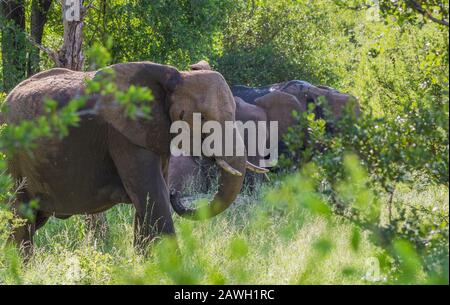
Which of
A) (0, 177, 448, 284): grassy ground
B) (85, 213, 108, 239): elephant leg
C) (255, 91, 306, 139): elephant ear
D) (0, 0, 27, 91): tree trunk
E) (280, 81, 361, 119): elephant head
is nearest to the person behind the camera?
(0, 177, 448, 284): grassy ground

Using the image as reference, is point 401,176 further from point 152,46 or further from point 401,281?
point 152,46

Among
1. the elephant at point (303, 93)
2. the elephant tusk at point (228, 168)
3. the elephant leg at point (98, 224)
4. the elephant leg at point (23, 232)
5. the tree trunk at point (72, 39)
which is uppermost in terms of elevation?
the tree trunk at point (72, 39)

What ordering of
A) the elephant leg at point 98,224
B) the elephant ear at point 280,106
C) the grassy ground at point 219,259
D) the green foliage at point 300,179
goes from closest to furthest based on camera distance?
the green foliage at point 300,179, the grassy ground at point 219,259, the elephant leg at point 98,224, the elephant ear at point 280,106

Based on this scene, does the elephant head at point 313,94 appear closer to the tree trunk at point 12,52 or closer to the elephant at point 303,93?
the elephant at point 303,93

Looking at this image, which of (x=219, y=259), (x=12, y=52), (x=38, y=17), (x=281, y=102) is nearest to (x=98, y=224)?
(x=219, y=259)

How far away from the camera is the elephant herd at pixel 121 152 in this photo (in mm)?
8469

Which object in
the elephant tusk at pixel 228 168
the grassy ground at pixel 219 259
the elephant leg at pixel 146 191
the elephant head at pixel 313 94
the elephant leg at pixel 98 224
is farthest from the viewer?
the elephant head at pixel 313 94

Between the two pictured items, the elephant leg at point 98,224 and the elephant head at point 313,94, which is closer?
the elephant leg at point 98,224

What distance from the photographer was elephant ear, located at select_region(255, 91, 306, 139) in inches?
596

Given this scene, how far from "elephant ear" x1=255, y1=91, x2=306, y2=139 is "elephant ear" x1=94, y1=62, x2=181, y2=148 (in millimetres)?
6604

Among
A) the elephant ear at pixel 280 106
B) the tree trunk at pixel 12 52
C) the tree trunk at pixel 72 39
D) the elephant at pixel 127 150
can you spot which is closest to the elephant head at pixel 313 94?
the elephant ear at pixel 280 106

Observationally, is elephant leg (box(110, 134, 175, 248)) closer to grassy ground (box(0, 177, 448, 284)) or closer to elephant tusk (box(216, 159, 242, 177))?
grassy ground (box(0, 177, 448, 284))

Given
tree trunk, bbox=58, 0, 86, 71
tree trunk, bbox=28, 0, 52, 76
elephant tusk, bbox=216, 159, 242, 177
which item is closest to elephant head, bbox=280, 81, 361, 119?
tree trunk, bbox=28, 0, 52, 76
